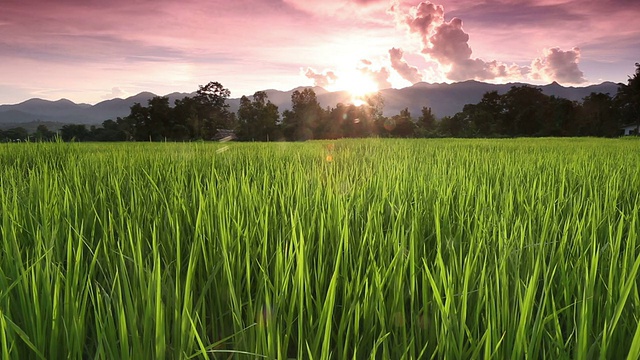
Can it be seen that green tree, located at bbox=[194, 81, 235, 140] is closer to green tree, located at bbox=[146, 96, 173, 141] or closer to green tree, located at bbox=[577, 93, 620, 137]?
green tree, located at bbox=[146, 96, 173, 141]

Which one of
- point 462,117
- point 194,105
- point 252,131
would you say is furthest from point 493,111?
point 194,105

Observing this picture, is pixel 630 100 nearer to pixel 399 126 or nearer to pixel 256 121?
pixel 399 126

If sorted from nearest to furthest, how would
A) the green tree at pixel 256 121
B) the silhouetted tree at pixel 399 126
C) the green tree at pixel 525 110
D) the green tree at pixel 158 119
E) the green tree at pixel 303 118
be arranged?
the green tree at pixel 158 119, the green tree at pixel 525 110, the silhouetted tree at pixel 399 126, the green tree at pixel 256 121, the green tree at pixel 303 118

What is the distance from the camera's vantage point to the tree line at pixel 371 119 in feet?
172

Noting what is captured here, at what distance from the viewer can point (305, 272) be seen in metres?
0.92

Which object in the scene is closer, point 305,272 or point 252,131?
point 305,272

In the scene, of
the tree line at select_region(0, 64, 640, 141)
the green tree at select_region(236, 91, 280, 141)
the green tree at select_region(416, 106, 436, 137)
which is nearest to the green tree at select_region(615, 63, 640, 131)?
the tree line at select_region(0, 64, 640, 141)

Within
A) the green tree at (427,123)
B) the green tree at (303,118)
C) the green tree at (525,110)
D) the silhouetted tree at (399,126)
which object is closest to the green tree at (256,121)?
the green tree at (303,118)

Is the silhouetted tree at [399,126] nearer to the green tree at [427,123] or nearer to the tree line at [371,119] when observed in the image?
the tree line at [371,119]

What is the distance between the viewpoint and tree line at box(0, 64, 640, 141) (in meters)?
52.5

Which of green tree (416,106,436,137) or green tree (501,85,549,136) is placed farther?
green tree (416,106,436,137)

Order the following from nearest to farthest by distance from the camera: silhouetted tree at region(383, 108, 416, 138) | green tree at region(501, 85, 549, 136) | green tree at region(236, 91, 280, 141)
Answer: green tree at region(501, 85, 549, 136)
silhouetted tree at region(383, 108, 416, 138)
green tree at region(236, 91, 280, 141)

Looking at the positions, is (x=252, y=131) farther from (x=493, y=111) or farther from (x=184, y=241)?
(x=184, y=241)

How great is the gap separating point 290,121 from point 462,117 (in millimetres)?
26340
